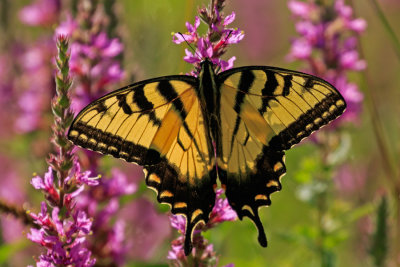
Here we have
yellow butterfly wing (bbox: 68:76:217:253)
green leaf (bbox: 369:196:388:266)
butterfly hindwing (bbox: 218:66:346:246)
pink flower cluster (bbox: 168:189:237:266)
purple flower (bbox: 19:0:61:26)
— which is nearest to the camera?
pink flower cluster (bbox: 168:189:237:266)

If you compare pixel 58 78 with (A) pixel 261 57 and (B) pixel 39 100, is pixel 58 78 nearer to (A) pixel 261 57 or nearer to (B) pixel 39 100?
(B) pixel 39 100

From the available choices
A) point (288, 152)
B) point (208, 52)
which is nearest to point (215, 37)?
point (208, 52)

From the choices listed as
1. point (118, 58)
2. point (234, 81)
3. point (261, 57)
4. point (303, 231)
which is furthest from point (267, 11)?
point (234, 81)

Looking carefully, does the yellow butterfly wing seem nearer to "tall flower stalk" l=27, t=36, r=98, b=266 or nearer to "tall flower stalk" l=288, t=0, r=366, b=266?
"tall flower stalk" l=27, t=36, r=98, b=266

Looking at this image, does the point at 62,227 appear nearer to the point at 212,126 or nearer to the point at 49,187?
the point at 49,187

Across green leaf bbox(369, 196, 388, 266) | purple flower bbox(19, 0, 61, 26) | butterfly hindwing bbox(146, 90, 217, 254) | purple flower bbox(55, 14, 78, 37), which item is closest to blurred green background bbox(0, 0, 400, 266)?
green leaf bbox(369, 196, 388, 266)

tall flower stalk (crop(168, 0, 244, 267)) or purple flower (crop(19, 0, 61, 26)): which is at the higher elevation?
purple flower (crop(19, 0, 61, 26))
